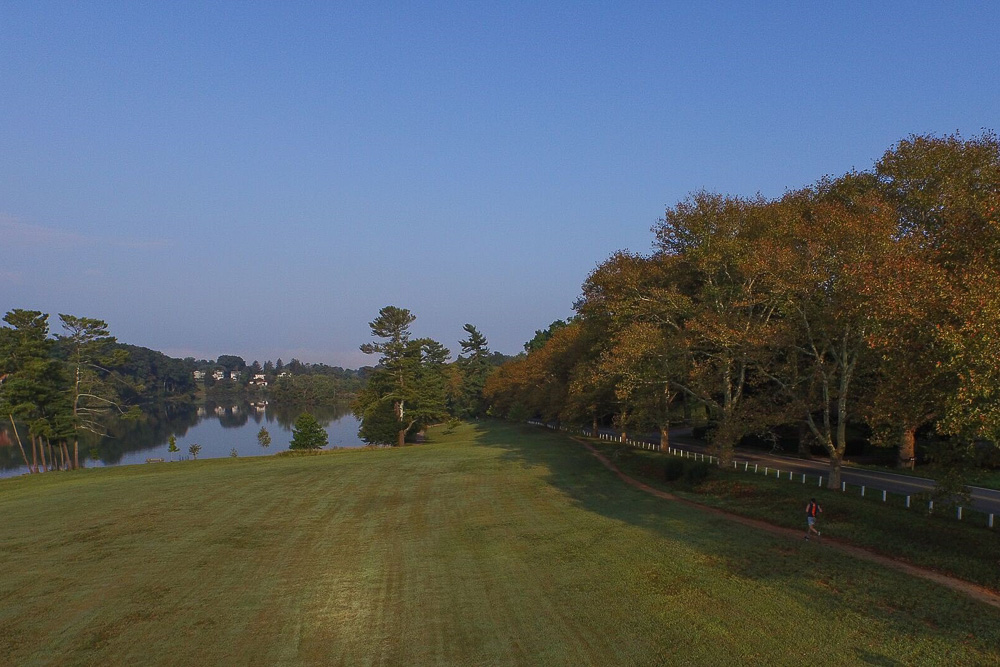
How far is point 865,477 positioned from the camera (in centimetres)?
3228

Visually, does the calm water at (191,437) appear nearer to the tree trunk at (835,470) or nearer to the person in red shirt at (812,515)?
the person in red shirt at (812,515)

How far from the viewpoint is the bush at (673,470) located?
3666 centimetres

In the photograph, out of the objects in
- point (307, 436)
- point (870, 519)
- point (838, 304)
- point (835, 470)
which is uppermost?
point (838, 304)

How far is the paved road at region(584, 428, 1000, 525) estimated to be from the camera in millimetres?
25450

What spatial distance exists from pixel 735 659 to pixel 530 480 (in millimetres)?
27096

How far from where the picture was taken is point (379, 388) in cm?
7994

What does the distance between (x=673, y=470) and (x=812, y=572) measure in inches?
751

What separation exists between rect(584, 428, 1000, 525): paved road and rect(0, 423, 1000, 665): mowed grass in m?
9.30

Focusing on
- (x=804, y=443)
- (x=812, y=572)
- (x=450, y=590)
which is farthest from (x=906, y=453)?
(x=450, y=590)

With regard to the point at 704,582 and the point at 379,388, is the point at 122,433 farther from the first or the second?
the point at 704,582

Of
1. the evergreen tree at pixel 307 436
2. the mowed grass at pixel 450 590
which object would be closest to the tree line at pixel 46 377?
the evergreen tree at pixel 307 436

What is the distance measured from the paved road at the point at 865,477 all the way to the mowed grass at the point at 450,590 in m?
9.30

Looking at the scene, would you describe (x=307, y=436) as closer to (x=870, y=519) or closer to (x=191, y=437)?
(x=191, y=437)

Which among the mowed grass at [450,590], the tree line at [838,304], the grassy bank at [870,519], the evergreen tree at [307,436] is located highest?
the tree line at [838,304]
